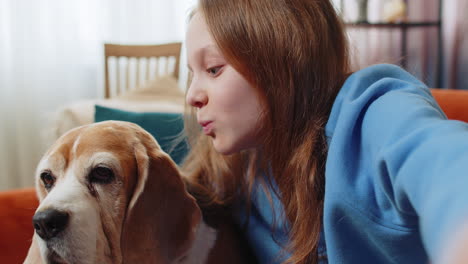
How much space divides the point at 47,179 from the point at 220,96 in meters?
0.29

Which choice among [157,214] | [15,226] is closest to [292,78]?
[157,214]

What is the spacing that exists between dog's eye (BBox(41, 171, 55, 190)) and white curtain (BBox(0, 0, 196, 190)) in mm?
1872

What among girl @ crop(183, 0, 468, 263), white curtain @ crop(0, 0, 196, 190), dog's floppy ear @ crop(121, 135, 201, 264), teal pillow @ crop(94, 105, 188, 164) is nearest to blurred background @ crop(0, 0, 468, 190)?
white curtain @ crop(0, 0, 196, 190)

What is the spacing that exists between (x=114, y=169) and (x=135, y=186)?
48mm

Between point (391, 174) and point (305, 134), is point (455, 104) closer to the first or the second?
point (305, 134)

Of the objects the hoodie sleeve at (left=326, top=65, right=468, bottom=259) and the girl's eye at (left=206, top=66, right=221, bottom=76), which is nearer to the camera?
the hoodie sleeve at (left=326, top=65, right=468, bottom=259)

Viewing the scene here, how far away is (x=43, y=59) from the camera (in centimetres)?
257

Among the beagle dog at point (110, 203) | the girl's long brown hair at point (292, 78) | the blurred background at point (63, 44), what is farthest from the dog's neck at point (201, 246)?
the blurred background at point (63, 44)

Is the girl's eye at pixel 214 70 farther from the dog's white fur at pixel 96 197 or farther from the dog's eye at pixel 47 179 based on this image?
the dog's eye at pixel 47 179

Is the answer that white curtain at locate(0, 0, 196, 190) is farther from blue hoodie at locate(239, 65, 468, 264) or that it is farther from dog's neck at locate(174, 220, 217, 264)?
blue hoodie at locate(239, 65, 468, 264)

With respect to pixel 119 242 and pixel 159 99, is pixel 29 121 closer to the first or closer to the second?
pixel 159 99

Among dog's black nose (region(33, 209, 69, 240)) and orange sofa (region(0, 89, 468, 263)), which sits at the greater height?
dog's black nose (region(33, 209, 69, 240))

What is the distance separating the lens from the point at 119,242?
2.08 feet

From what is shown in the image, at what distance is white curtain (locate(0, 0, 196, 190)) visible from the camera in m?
2.47
